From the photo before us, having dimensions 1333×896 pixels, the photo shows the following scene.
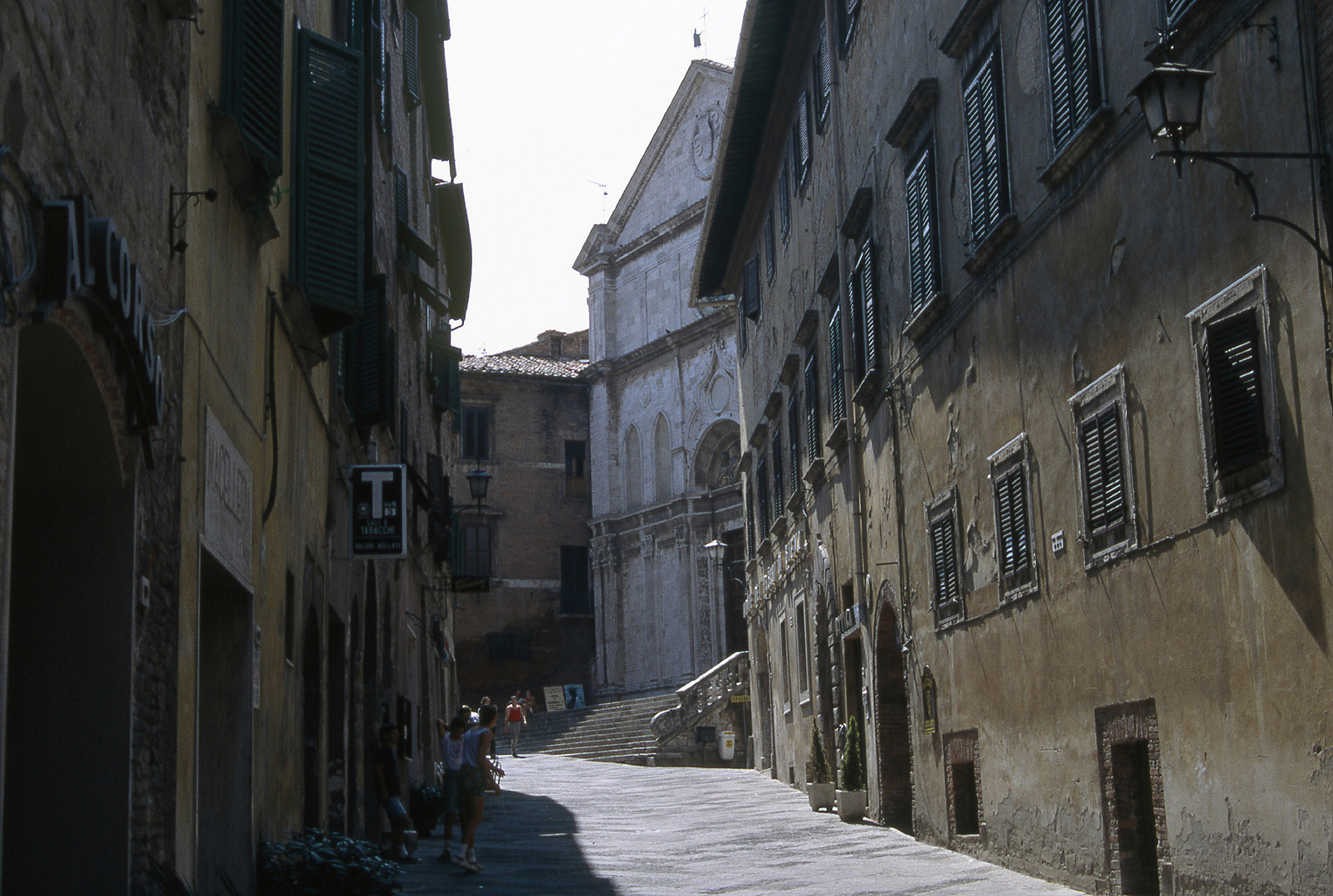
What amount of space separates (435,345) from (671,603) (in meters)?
18.9

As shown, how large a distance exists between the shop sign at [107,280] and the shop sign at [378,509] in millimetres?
6798

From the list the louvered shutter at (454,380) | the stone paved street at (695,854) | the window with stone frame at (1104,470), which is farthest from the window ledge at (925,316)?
the louvered shutter at (454,380)

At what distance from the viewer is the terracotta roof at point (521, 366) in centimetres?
4911

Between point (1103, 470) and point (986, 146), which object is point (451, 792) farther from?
point (1103, 470)

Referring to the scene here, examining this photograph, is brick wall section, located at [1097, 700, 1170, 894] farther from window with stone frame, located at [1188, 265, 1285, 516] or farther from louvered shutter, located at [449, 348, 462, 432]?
louvered shutter, located at [449, 348, 462, 432]

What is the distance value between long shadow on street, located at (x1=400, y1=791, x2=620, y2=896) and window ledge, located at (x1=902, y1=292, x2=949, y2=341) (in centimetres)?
555

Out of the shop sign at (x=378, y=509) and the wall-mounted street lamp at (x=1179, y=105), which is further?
the shop sign at (x=378, y=509)

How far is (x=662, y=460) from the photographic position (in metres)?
44.8

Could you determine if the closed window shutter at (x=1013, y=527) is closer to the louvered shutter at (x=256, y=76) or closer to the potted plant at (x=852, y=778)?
the louvered shutter at (x=256, y=76)

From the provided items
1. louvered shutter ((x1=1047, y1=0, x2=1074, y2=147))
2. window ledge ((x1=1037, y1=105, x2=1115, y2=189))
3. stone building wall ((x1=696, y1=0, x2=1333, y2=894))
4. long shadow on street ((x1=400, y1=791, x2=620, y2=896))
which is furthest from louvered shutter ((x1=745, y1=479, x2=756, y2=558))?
louvered shutter ((x1=1047, y1=0, x2=1074, y2=147))

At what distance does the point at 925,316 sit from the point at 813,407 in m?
6.94

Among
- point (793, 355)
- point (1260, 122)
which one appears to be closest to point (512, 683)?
point (793, 355)

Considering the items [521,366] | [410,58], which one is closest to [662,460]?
[521,366]

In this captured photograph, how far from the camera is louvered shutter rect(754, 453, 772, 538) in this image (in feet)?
88.6
